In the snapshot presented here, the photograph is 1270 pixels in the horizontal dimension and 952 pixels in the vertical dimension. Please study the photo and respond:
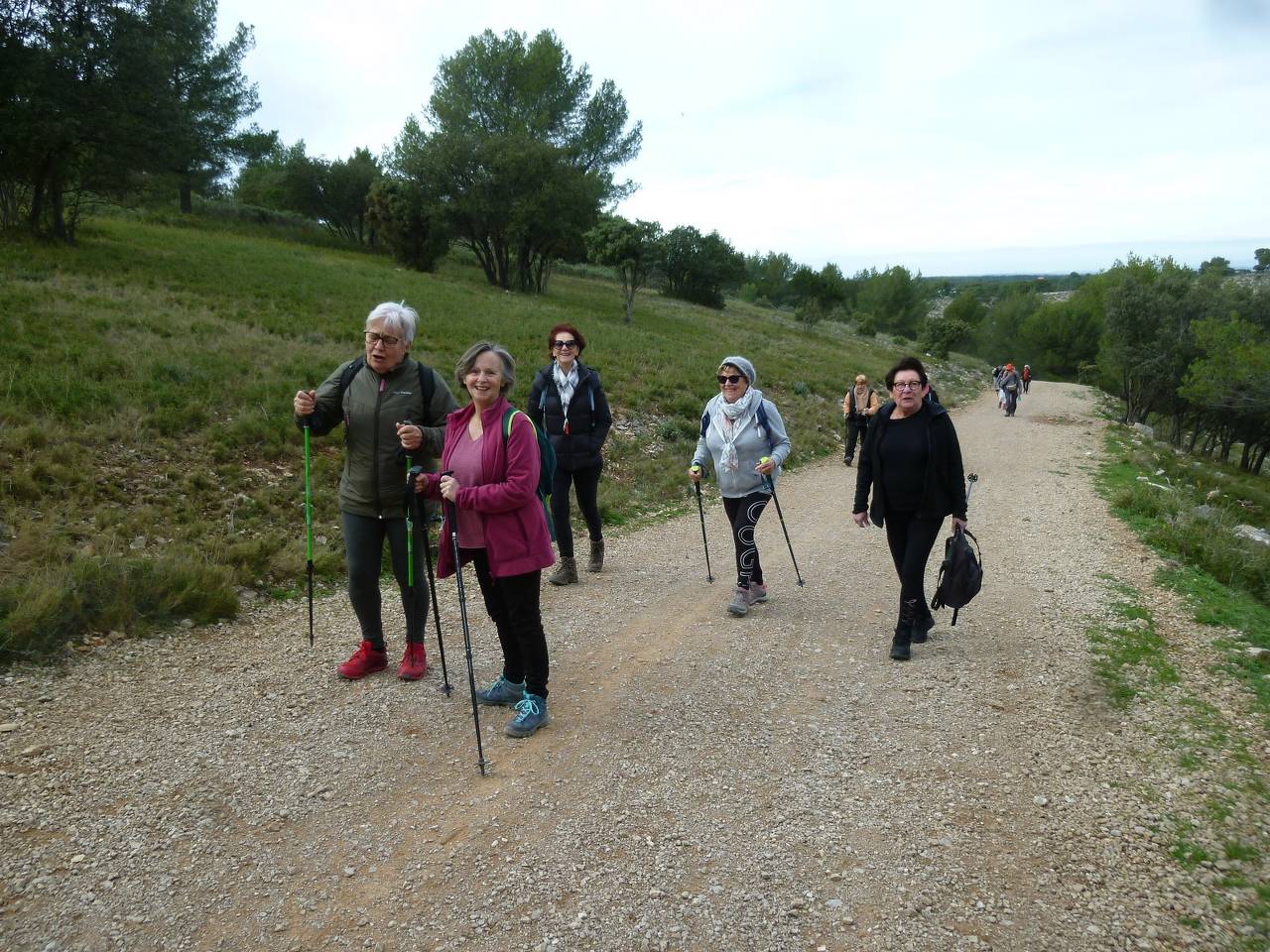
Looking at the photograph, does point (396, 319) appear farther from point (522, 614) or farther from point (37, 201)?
point (37, 201)

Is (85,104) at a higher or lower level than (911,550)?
higher

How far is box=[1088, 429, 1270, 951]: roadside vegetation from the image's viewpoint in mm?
3543

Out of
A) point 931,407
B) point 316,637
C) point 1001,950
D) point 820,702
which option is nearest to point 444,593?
point 316,637

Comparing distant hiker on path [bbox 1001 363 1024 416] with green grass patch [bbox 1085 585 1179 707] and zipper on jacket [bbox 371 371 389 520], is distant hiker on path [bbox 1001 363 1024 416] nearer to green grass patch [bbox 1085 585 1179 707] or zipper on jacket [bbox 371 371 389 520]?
green grass patch [bbox 1085 585 1179 707]

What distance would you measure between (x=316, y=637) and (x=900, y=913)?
454 cm

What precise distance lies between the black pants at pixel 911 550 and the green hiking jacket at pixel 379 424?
Answer: 3.44m

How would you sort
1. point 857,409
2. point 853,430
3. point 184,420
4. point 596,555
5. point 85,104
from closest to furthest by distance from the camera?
point 596,555
point 184,420
point 857,409
point 853,430
point 85,104

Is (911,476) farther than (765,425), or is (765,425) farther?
(765,425)

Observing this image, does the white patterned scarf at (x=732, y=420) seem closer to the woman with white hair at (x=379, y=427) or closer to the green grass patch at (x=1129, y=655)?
the woman with white hair at (x=379, y=427)

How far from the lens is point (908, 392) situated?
5.61 meters

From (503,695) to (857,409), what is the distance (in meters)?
10.9

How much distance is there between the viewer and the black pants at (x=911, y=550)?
5.77m

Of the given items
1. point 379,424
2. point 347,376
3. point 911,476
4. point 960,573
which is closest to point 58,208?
point 347,376

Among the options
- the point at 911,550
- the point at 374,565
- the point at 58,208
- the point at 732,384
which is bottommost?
the point at 374,565
